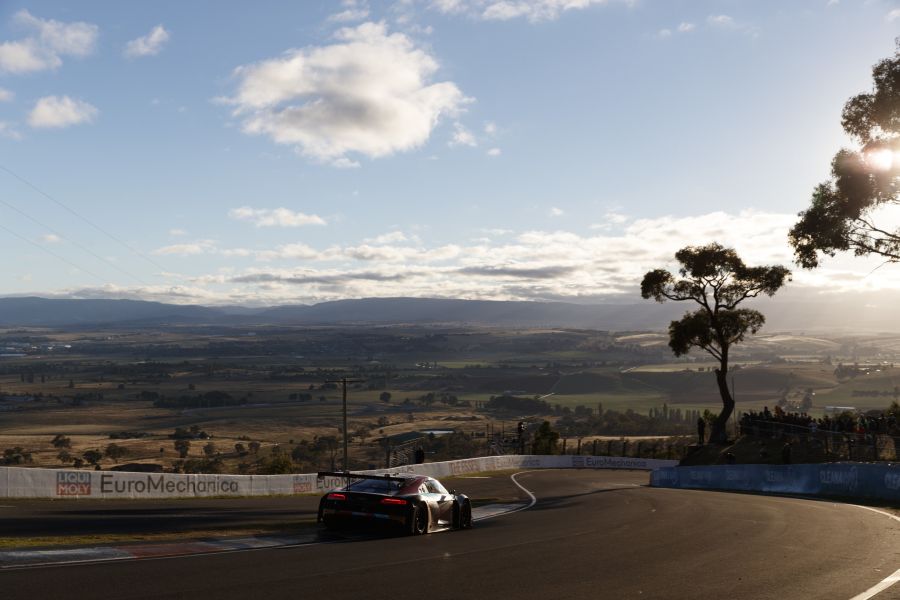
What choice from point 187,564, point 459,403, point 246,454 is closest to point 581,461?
point 246,454

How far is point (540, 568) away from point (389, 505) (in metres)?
4.86

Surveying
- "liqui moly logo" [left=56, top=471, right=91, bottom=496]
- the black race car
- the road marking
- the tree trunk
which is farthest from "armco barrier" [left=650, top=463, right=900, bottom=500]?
"liqui moly logo" [left=56, top=471, right=91, bottom=496]

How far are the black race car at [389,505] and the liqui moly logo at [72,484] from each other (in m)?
15.4

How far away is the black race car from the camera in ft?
52.6

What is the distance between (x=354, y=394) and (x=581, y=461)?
5142 inches

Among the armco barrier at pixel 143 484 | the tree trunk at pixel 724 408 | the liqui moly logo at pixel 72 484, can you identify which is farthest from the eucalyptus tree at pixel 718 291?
the liqui moly logo at pixel 72 484

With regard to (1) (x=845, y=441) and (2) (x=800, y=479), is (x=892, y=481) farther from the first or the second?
(1) (x=845, y=441)

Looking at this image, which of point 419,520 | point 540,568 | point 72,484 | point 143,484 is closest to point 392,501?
point 419,520

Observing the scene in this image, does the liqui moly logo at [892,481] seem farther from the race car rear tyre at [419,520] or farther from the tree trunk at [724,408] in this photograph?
the tree trunk at [724,408]

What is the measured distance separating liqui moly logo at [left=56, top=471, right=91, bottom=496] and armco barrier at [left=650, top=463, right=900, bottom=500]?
26.1m

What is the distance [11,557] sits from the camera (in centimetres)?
1186

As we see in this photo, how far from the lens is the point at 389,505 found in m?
16.1

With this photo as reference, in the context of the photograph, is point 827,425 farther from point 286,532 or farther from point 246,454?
point 246,454

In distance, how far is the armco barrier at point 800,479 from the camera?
2746 centimetres
